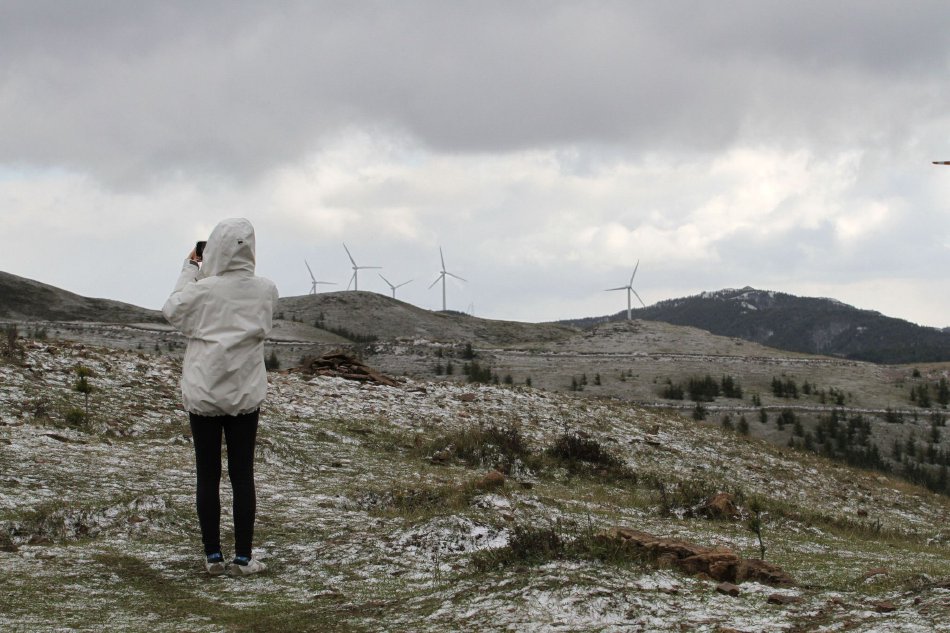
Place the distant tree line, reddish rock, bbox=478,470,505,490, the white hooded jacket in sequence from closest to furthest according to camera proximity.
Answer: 1. the white hooded jacket
2. reddish rock, bbox=478,470,505,490
3. the distant tree line

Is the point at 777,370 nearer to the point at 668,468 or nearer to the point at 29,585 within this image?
the point at 668,468

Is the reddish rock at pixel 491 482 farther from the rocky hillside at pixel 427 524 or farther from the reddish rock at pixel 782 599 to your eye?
the reddish rock at pixel 782 599

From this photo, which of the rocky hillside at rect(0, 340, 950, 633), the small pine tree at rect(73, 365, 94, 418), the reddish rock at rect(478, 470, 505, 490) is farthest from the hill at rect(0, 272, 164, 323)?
the reddish rock at rect(478, 470, 505, 490)

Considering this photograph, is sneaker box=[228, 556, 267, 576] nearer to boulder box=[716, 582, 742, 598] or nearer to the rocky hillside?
the rocky hillside

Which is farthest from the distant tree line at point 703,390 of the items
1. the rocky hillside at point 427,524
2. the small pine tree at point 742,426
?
the rocky hillside at point 427,524

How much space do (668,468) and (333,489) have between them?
297 inches

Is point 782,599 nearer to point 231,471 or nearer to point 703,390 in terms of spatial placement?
point 231,471

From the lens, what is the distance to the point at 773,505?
12.7m

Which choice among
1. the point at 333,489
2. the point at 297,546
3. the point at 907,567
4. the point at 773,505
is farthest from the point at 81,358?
the point at 907,567

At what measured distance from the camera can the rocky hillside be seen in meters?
5.73

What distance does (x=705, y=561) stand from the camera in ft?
22.1

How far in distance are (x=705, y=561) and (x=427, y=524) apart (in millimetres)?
2528

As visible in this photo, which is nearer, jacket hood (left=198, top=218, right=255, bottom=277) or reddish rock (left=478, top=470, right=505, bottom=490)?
jacket hood (left=198, top=218, right=255, bottom=277)

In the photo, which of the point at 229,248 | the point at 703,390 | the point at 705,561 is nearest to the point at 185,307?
the point at 229,248
